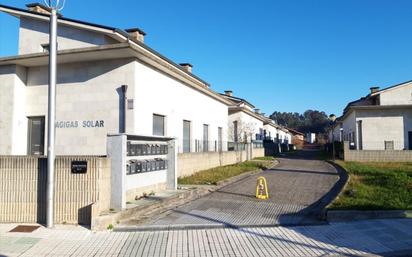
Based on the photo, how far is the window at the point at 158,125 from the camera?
1620cm

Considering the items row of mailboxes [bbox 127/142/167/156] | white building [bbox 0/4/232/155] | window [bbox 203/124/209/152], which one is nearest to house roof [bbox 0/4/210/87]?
white building [bbox 0/4/232/155]

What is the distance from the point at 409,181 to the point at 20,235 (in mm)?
14113

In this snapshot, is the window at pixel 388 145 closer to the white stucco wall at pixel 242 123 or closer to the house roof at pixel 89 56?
the white stucco wall at pixel 242 123

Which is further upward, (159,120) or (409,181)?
(159,120)

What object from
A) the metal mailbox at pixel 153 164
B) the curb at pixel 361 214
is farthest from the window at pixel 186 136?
the curb at pixel 361 214

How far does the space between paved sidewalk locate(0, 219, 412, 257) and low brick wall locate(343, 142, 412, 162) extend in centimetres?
2164

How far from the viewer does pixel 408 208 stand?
10.0m

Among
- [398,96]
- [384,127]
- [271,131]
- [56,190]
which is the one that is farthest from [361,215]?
[271,131]

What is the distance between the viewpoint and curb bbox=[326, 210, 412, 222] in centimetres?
926

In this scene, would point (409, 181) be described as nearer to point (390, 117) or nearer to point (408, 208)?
point (408, 208)

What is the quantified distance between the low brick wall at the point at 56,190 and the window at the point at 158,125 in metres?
7.07

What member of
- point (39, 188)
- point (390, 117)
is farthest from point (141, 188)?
point (390, 117)

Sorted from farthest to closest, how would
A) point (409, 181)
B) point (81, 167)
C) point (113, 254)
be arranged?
1. point (409, 181)
2. point (81, 167)
3. point (113, 254)

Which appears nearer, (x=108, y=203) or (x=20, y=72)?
(x=108, y=203)
